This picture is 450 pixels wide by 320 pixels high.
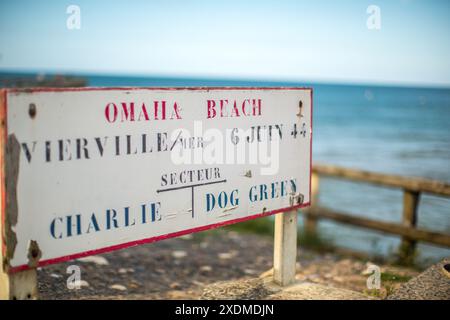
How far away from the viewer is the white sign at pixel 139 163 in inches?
83.3

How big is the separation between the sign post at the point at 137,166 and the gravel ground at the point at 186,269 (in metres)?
1.27

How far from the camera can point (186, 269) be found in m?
4.83

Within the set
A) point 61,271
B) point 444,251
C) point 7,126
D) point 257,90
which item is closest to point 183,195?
point 257,90

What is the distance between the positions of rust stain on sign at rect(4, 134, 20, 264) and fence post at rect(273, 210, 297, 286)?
1746 millimetres

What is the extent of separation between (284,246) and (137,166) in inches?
51.3

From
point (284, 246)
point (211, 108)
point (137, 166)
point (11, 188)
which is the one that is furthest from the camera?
point (284, 246)

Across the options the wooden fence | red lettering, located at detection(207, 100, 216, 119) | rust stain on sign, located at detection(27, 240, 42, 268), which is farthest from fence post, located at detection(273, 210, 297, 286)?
the wooden fence

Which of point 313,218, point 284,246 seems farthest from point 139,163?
point 313,218

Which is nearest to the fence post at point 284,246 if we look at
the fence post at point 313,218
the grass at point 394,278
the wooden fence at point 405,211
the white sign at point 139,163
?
the white sign at point 139,163

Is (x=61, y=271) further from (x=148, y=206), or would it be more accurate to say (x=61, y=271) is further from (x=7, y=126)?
(x=7, y=126)

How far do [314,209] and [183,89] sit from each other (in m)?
4.76

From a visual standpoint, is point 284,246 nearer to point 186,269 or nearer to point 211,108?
point 211,108

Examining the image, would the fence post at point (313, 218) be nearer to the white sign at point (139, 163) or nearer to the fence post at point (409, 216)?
the fence post at point (409, 216)

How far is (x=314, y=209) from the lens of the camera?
7.02m
